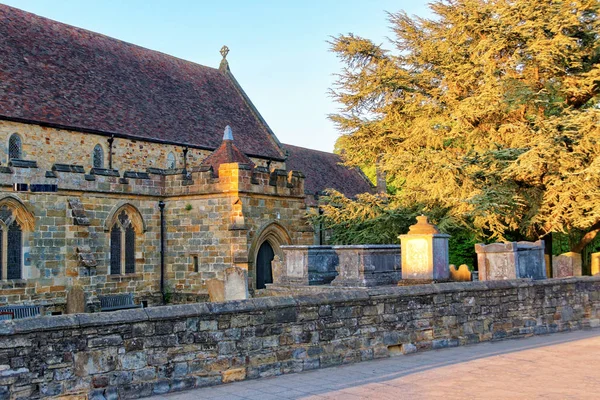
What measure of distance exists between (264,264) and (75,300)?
248 inches

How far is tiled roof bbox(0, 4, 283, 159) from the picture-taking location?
72.4ft

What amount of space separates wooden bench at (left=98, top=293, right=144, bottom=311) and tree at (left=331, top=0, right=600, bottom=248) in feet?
30.0

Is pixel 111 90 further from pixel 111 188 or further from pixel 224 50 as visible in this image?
pixel 224 50

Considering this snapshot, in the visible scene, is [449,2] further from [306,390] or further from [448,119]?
[306,390]

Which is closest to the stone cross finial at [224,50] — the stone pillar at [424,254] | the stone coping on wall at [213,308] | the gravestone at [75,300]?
the gravestone at [75,300]

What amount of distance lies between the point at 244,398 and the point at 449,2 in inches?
749

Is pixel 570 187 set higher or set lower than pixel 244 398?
higher

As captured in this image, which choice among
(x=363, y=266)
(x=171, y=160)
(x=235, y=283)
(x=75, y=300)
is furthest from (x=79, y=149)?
(x=363, y=266)

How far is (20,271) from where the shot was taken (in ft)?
58.2

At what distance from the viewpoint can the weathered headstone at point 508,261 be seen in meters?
13.8

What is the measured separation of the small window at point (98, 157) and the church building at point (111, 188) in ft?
0.11

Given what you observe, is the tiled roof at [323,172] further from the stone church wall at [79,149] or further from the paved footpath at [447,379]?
the paved footpath at [447,379]

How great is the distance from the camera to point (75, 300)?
57.6 feet

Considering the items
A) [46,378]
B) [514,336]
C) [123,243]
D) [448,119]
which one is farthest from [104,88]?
[46,378]
